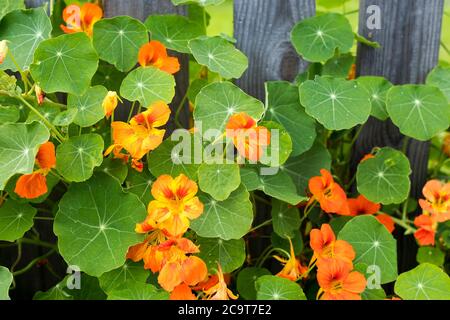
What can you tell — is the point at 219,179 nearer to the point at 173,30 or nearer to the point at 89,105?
the point at 89,105

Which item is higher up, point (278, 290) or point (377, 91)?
point (377, 91)

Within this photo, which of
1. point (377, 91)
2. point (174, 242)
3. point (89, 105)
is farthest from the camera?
point (377, 91)

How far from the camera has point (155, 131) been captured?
1704 mm

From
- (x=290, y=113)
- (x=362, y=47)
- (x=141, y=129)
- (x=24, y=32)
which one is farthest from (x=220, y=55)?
(x=24, y=32)

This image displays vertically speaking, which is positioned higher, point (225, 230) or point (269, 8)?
point (269, 8)

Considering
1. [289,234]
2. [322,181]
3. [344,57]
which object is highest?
[344,57]

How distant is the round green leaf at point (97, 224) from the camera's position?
5.56ft

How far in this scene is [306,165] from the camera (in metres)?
2.02

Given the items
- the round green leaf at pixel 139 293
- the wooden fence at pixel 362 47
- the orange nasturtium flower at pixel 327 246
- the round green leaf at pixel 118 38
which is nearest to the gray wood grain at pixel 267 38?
the wooden fence at pixel 362 47

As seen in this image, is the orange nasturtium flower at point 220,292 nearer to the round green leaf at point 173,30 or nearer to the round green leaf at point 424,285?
the round green leaf at point 424,285

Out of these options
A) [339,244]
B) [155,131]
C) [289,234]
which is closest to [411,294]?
[339,244]

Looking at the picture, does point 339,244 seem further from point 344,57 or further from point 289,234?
point 344,57

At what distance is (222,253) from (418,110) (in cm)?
76
